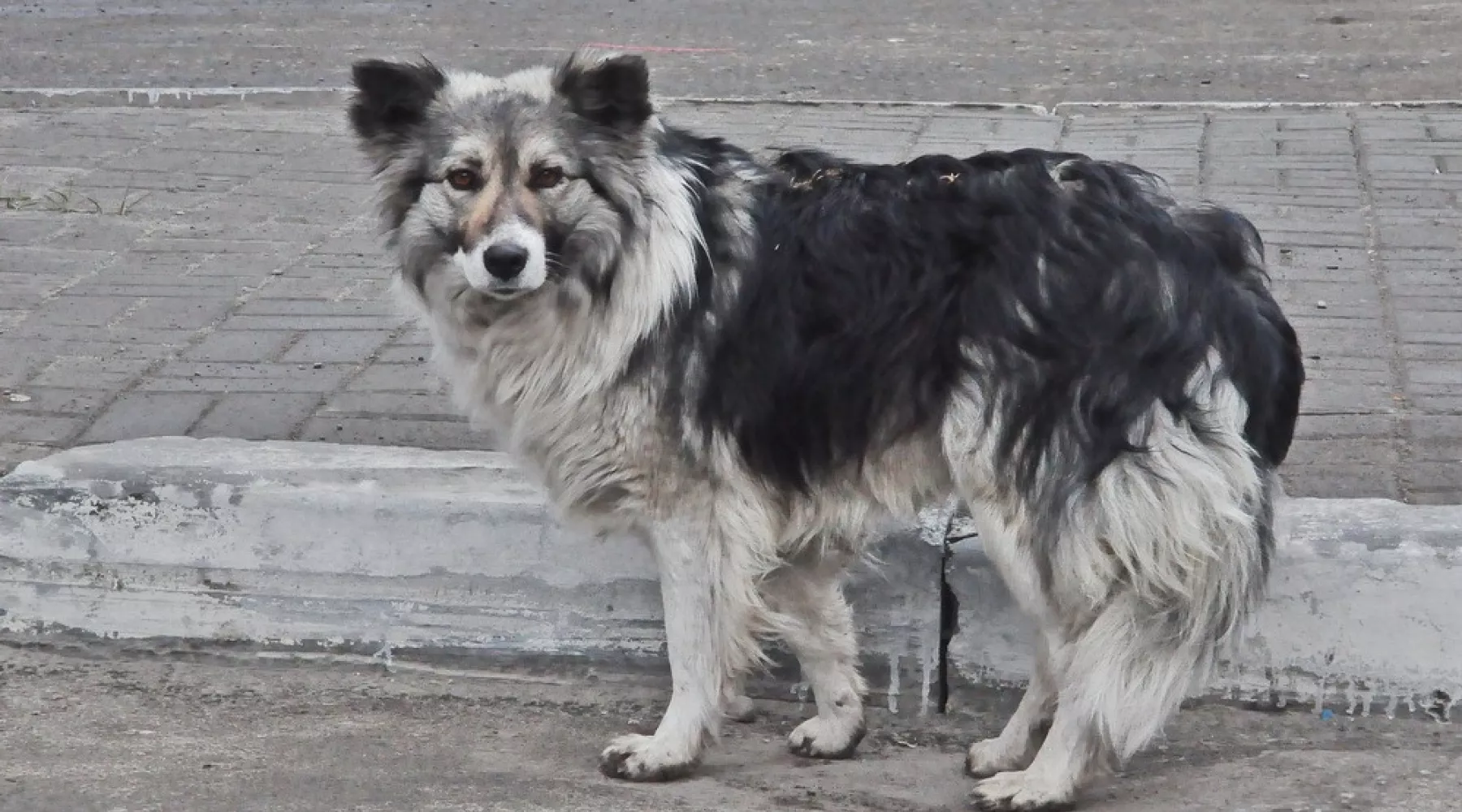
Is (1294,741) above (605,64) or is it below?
below

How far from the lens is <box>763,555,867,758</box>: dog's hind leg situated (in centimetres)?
405

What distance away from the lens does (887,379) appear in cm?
365

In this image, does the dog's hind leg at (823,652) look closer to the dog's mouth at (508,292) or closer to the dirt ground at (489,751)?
the dirt ground at (489,751)

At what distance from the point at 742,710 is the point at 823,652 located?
276mm

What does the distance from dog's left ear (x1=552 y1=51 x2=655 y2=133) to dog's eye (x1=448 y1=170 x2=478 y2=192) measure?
0.81 feet

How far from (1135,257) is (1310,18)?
9.43 m

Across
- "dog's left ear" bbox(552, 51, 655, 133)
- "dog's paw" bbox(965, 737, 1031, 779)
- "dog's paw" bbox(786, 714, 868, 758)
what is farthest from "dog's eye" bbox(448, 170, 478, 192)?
"dog's paw" bbox(965, 737, 1031, 779)

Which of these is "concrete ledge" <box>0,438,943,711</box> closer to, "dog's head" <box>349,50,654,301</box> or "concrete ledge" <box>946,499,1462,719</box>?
"concrete ledge" <box>946,499,1462,719</box>

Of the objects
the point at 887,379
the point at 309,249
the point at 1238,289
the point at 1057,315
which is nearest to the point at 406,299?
the point at 887,379

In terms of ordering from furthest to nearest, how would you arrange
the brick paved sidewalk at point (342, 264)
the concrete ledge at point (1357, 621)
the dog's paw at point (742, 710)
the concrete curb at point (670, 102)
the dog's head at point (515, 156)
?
the concrete curb at point (670, 102)
the brick paved sidewalk at point (342, 264)
the dog's paw at point (742, 710)
the concrete ledge at point (1357, 621)
the dog's head at point (515, 156)

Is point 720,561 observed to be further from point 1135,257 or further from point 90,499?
point 90,499

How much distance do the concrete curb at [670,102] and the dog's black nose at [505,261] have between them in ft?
18.6

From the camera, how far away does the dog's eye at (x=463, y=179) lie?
3648 mm

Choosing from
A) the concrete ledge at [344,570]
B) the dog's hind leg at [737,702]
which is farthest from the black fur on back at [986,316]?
the concrete ledge at [344,570]
